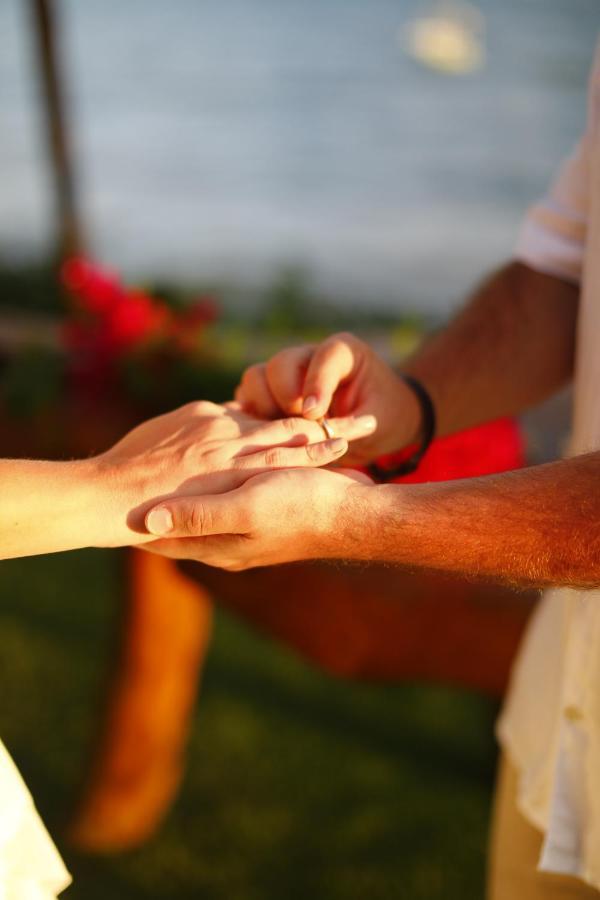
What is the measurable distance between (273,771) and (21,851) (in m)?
1.86

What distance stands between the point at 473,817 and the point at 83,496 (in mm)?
1949

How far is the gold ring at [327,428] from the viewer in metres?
1.14

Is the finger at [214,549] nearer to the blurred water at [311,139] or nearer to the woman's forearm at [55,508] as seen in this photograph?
the woman's forearm at [55,508]

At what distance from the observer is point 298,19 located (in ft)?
17.6

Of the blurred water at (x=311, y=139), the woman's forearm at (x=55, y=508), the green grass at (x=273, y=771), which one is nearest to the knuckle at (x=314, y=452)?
the woman's forearm at (x=55, y=508)

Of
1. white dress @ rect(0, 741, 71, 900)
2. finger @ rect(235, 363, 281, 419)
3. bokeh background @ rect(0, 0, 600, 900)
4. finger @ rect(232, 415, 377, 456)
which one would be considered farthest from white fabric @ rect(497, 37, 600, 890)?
bokeh background @ rect(0, 0, 600, 900)

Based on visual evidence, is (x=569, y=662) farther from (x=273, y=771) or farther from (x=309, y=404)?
(x=273, y=771)

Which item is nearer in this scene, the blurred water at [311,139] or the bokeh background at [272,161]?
the bokeh background at [272,161]

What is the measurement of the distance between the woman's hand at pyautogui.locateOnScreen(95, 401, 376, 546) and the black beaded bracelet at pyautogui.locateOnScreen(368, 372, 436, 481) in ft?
0.50

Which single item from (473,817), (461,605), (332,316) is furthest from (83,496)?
(332,316)

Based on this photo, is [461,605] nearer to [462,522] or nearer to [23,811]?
[462,522]

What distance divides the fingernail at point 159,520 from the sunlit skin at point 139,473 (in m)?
0.03

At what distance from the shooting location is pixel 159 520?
38.5 inches

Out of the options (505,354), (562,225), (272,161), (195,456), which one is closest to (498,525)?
(195,456)
